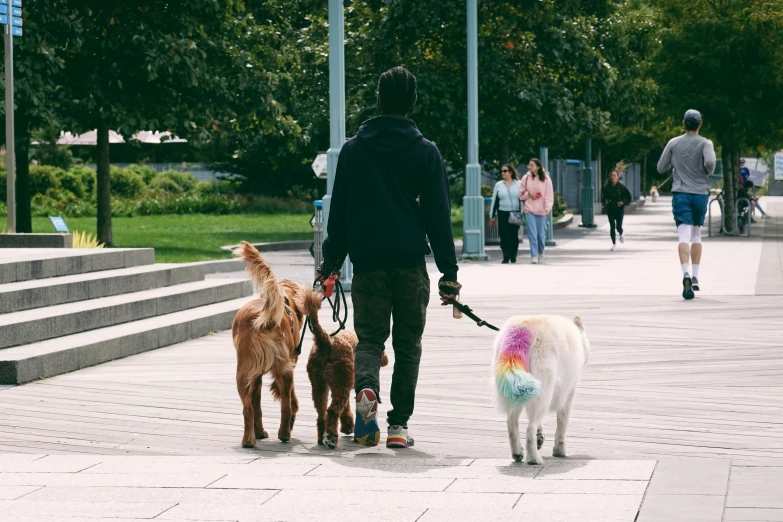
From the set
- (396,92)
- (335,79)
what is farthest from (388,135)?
(335,79)

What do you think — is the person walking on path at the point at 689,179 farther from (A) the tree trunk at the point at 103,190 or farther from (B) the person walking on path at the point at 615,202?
(A) the tree trunk at the point at 103,190

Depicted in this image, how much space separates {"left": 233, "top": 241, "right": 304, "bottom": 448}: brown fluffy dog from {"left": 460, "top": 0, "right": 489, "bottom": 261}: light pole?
16.7 meters

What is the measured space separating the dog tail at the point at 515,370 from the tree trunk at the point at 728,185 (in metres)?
27.4

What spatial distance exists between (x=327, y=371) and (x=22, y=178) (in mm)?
21146

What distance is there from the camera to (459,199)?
5103 centimetres

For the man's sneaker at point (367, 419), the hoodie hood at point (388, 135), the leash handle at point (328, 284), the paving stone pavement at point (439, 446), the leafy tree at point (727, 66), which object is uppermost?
the leafy tree at point (727, 66)

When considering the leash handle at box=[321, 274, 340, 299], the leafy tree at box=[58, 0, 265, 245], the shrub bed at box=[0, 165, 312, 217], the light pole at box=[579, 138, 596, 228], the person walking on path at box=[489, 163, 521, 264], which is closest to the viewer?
the leash handle at box=[321, 274, 340, 299]

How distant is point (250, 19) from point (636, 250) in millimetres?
9342

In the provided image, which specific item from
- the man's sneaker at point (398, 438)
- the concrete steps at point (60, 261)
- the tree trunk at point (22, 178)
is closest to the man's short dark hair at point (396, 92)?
the man's sneaker at point (398, 438)

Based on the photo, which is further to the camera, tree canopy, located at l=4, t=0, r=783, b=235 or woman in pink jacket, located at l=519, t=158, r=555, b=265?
tree canopy, located at l=4, t=0, r=783, b=235

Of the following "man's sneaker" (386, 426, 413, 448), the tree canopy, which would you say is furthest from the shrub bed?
"man's sneaker" (386, 426, 413, 448)

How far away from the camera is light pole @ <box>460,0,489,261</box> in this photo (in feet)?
76.5

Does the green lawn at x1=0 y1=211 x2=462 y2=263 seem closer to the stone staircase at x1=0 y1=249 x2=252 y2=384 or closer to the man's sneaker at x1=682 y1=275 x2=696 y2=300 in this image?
the stone staircase at x1=0 y1=249 x2=252 y2=384

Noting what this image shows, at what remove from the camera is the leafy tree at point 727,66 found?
31453 mm
